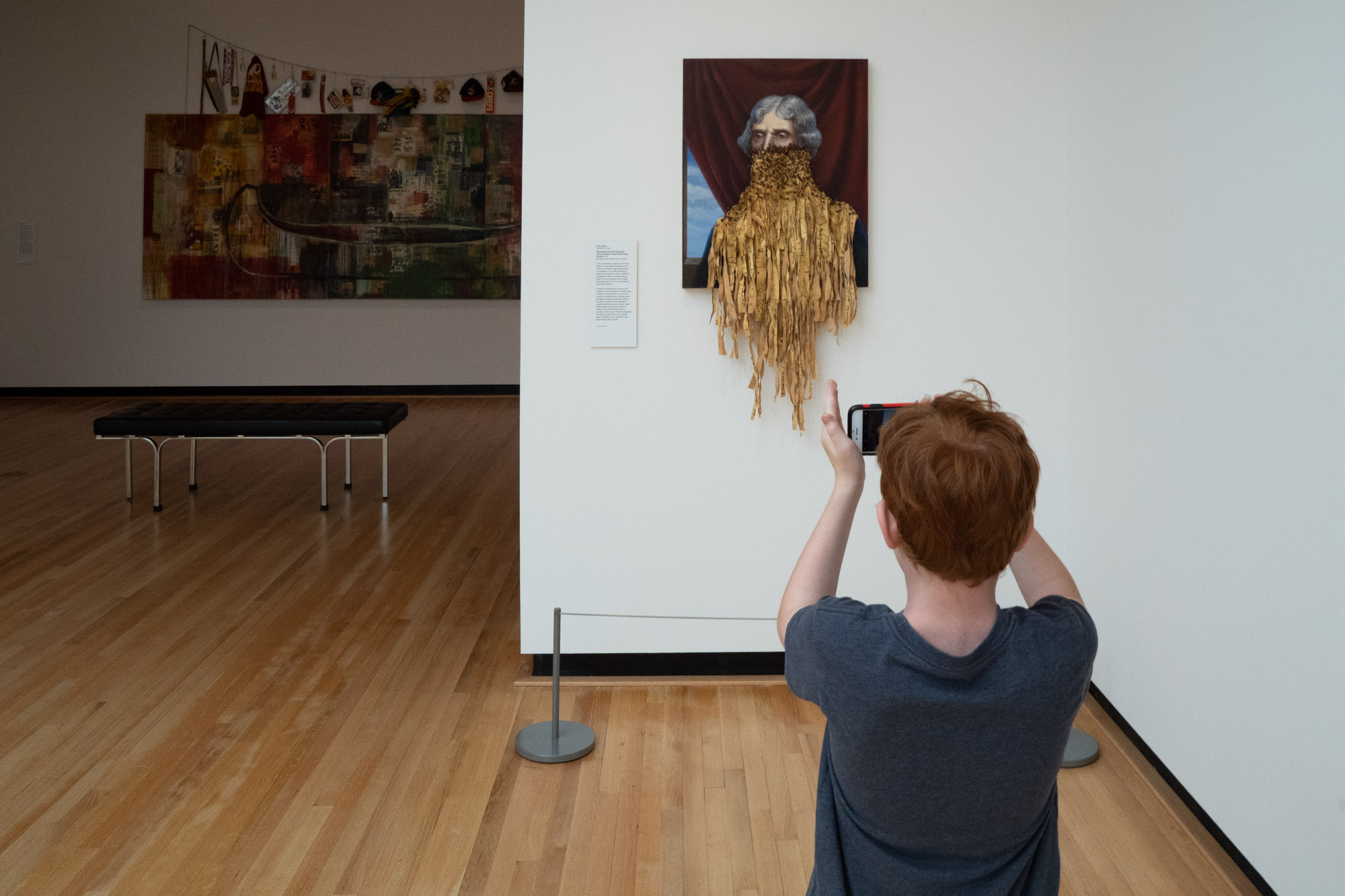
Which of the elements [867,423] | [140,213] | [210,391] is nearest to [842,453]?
[867,423]

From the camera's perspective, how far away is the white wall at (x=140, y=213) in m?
10.3

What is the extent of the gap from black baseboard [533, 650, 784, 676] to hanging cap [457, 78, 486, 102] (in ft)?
26.6

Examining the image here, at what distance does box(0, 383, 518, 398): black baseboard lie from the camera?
10.7 metres

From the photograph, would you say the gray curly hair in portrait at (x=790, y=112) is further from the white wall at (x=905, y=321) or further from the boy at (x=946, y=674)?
the boy at (x=946, y=674)

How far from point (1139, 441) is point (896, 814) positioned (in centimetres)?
194

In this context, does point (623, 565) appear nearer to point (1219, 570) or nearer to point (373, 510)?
point (1219, 570)

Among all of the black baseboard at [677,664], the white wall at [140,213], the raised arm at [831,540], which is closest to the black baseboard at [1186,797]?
the black baseboard at [677,664]

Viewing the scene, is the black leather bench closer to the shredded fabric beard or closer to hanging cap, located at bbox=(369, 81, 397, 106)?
the shredded fabric beard

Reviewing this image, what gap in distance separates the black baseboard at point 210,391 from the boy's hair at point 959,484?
9.93m

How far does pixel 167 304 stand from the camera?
1059 cm

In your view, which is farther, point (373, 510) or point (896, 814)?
point (373, 510)

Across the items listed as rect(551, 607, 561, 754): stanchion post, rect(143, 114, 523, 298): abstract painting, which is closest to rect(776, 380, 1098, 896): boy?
rect(551, 607, 561, 754): stanchion post

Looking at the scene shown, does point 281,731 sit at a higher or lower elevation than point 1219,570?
lower

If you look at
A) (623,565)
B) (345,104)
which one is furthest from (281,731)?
(345,104)
